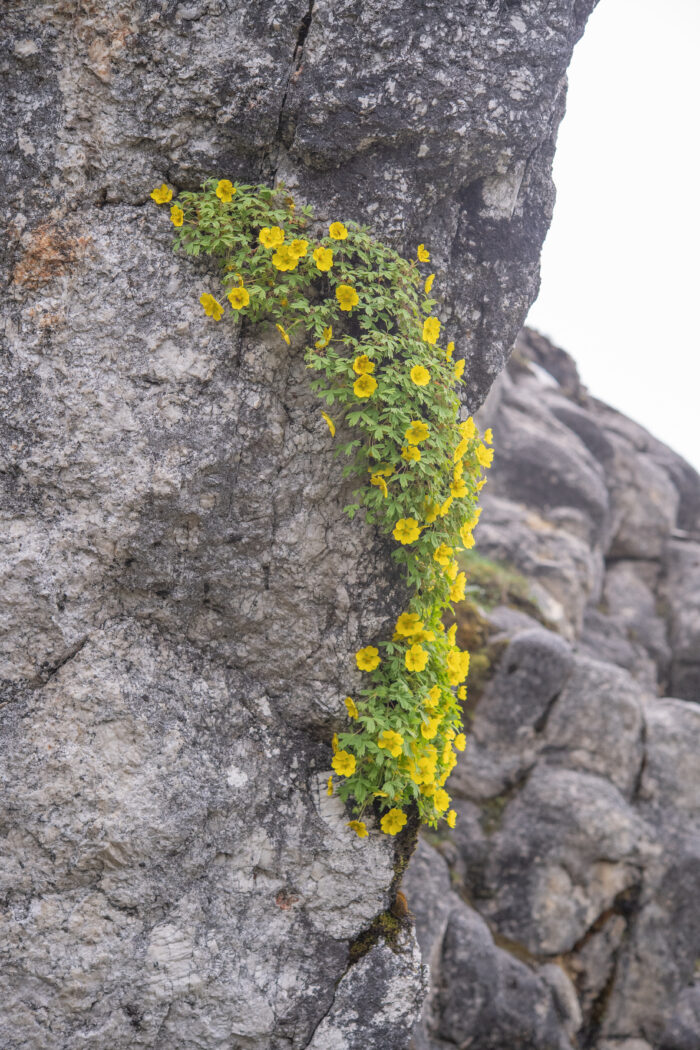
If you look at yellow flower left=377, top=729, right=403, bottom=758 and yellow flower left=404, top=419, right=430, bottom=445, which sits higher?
yellow flower left=404, top=419, right=430, bottom=445

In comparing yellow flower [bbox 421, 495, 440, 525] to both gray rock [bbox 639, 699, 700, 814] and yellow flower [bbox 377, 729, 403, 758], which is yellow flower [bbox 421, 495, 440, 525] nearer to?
yellow flower [bbox 377, 729, 403, 758]

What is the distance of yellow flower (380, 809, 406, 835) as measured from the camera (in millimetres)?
3877

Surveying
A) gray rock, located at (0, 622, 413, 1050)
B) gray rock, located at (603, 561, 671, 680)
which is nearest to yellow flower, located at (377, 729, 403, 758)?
gray rock, located at (0, 622, 413, 1050)

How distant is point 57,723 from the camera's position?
3545 mm

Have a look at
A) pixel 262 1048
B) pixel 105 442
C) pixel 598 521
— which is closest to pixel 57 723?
pixel 105 442

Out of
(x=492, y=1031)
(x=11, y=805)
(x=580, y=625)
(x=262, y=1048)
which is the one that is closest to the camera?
(x=11, y=805)

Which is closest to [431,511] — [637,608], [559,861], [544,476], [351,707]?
[351,707]

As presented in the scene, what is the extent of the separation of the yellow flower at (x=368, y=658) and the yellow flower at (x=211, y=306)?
180 centimetres

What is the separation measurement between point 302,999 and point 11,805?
1709 mm

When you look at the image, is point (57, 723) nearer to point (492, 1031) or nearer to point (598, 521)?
point (492, 1031)

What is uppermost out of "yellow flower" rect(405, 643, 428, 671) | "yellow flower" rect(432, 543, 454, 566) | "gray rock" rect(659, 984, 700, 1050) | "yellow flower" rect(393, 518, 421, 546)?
"yellow flower" rect(393, 518, 421, 546)

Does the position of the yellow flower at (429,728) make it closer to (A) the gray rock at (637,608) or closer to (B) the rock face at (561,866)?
(B) the rock face at (561,866)

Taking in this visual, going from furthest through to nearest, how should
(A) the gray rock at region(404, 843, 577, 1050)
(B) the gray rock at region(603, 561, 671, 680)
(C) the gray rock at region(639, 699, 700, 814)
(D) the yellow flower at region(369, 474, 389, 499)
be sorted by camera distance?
(B) the gray rock at region(603, 561, 671, 680), (C) the gray rock at region(639, 699, 700, 814), (A) the gray rock at region(404, 843, 577, 1050), (D) the yellow flower at region(369, 474, 389, 499)

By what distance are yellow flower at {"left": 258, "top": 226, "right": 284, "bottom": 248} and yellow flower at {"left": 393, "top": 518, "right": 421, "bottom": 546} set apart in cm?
144
